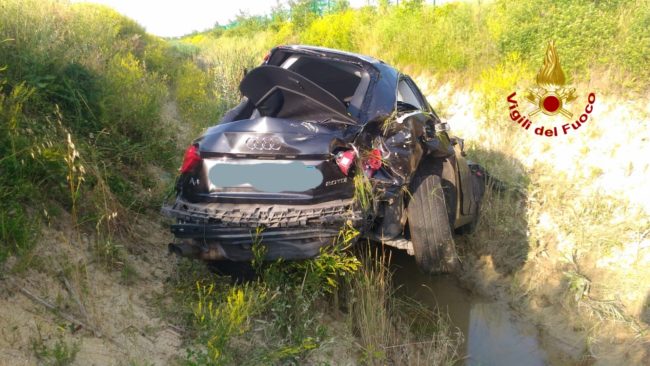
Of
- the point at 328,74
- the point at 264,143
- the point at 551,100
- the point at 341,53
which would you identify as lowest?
the point at 264,143

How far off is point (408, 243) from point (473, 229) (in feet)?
6.56

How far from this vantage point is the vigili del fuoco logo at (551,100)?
584cm

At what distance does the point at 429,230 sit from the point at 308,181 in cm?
103

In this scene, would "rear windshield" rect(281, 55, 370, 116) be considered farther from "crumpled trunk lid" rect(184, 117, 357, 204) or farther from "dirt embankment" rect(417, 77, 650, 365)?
"dirt embankment" rect(417, 77, 650, 365)

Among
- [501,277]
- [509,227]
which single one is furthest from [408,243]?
[509,227]

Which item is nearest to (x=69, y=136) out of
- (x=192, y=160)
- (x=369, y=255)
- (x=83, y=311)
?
(x=192, y=160)

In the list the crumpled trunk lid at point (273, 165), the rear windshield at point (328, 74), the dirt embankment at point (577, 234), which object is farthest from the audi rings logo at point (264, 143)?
the dirt embankment at point (577, 234)

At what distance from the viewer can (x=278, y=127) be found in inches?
119

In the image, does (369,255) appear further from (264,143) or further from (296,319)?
(264,143)

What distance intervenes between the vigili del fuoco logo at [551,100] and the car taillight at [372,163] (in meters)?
3.96

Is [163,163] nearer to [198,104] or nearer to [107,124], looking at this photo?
[107,124]

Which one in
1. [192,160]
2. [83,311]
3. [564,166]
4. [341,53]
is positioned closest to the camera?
[83,311]

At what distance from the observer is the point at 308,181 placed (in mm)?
2898

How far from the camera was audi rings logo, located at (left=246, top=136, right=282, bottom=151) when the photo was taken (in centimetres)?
296
